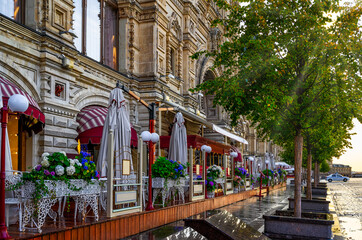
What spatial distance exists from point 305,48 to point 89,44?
9.36 m

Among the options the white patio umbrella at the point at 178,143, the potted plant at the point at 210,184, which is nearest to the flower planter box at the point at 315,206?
the potted plant at the point at 210,184

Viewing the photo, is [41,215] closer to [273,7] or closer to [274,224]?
[274,224]

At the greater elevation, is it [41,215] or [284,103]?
[284,103]

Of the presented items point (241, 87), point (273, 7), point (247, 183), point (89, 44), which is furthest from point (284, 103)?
point (247, 183)

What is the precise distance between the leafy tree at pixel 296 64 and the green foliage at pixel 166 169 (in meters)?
2.41

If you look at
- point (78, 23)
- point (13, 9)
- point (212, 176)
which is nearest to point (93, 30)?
point (78, 23)

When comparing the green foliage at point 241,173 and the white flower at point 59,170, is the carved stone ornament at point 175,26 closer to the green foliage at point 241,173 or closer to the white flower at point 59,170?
the green foliage at point 241,173

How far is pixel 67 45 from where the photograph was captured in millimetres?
14203

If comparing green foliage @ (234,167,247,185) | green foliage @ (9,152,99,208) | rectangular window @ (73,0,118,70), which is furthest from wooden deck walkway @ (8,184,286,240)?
green foliage @ (234,167,247,185)

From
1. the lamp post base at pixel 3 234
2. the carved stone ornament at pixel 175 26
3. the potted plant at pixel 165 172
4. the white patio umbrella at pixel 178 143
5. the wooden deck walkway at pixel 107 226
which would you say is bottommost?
the wooden deck walkway at pixel 107 226

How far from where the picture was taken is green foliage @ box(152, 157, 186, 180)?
12546 millimetres

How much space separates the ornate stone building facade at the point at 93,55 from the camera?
42.8 feet

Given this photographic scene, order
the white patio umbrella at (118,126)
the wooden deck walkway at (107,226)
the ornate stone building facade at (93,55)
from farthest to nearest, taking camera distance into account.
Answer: the ornate stone building facade at (93,55), the white patio umbrella at (118,126), the wooden deck walkway at (107,226)

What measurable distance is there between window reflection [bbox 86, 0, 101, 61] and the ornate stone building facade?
0.04 metres
